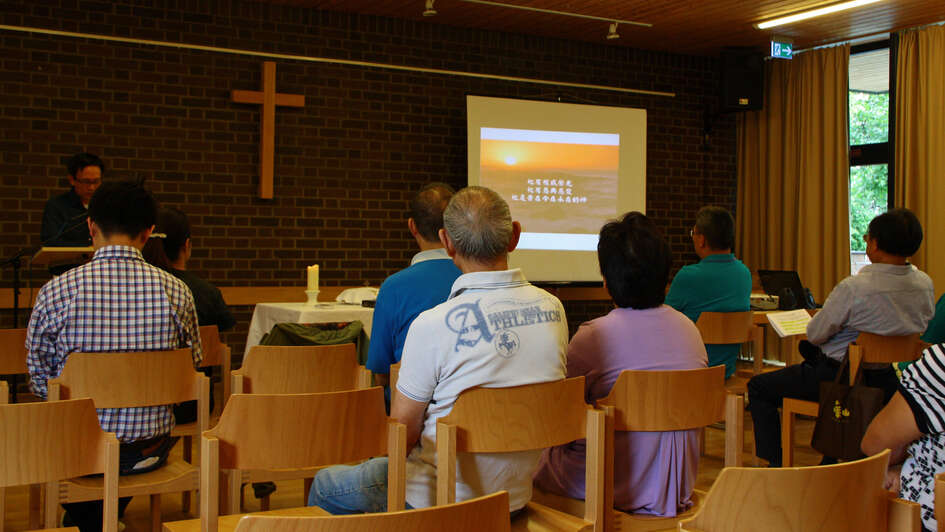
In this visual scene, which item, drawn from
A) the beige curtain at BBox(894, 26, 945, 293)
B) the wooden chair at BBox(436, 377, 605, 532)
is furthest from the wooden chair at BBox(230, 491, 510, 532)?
the beige curtain at BBox(894, 26, 945, 293)

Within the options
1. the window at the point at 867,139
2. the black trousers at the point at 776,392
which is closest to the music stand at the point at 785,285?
the black trousers at the point at 776,392

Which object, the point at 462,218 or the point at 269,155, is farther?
the point at 269,155

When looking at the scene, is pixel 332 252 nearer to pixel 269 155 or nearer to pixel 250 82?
pixel 269 155

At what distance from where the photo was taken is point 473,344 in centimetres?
192

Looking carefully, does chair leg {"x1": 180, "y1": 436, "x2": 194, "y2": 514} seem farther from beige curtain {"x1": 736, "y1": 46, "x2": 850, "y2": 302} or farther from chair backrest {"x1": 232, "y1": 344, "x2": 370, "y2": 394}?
beige curtain {"x1": 736, "y1": 46, "x2": 850, "y2": 302}

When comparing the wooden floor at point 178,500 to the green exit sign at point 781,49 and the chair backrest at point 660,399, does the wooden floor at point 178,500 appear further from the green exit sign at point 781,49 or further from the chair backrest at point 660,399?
the green exit sign at point 781,49

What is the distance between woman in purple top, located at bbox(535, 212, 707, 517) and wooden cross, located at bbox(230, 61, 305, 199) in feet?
14.1

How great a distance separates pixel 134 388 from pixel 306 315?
1.80 metres

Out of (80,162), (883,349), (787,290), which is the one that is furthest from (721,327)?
(80,162)

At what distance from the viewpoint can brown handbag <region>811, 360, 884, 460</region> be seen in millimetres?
2764

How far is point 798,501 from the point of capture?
4.50 feet

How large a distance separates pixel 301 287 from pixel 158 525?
3.75 m

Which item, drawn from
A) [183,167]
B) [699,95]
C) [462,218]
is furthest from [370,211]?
[462,218]

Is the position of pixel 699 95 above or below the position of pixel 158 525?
above
